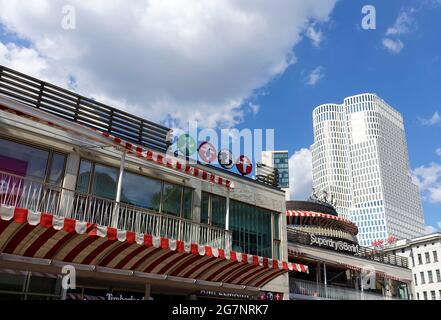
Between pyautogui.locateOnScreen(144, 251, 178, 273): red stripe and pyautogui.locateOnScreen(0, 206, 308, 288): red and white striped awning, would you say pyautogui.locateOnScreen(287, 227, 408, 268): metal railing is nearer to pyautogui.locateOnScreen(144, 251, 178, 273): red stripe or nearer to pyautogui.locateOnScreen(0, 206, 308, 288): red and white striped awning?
pyautogui.locateOnScreen(0, 206, 308, 288): red and white striped awning

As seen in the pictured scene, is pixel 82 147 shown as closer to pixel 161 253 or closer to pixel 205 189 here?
pixel 161 253

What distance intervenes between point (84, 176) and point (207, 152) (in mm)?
6530

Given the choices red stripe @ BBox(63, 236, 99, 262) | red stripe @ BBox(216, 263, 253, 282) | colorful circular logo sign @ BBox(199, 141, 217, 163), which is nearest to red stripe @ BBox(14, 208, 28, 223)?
red stripe @ BBox(63, 236, 99, 262)

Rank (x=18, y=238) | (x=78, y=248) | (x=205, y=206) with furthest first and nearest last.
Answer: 1. (x=205, y=206)
2. (x=78, y=248)
3. (x=18, y=238)

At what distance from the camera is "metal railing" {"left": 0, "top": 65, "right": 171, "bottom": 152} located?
1429 centimetres

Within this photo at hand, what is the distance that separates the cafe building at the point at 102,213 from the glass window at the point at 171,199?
0.04m

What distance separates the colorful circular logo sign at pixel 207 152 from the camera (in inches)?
742

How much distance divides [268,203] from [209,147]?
4.35 metres

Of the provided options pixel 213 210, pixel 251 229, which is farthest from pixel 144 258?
pixel 251 229

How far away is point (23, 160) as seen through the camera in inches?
511

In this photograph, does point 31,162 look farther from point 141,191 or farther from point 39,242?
point 141,191

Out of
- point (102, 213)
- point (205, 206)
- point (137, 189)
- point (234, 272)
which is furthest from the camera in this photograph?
point (205, 206)

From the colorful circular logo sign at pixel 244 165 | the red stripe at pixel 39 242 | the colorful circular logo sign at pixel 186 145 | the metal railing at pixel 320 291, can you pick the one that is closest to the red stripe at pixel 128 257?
the red stripe at pixel 39 242

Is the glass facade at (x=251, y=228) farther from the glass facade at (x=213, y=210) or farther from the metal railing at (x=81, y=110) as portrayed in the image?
the metal railing at (x=81, y=110)
